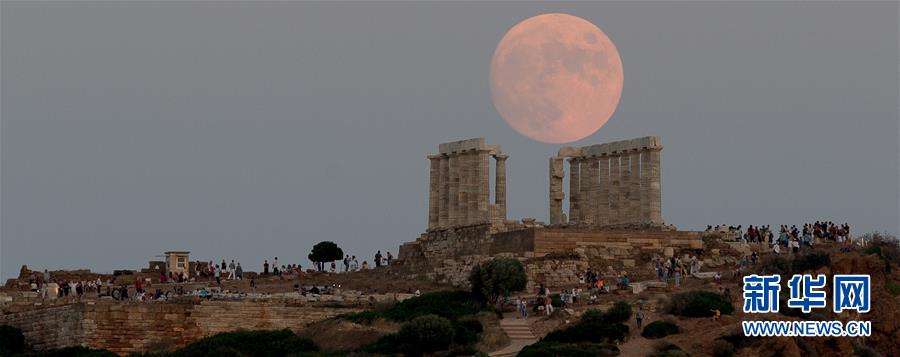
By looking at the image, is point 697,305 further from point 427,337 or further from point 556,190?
point 556,190

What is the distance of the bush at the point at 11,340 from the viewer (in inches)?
2485

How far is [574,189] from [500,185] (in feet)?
11.4

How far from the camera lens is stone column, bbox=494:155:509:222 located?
79.9 metres

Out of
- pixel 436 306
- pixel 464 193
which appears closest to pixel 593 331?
pixel 436 306

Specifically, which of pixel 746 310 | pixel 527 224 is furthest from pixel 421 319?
pixel 527 224

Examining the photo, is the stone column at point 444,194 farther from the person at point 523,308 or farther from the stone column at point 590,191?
the person at point 523,308

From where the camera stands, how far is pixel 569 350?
2232 inches

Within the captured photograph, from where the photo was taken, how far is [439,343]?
59.3 meters

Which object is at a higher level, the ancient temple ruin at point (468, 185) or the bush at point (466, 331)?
the ancient temple ruin at point (468, 185)

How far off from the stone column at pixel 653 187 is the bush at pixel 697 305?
52.8 ft

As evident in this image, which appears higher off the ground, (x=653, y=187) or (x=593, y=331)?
(x=653, y=187)

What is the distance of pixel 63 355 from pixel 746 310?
19.6 m

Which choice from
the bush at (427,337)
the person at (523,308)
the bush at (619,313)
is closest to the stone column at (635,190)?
the person at (523,308)

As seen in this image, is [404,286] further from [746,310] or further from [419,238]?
[746,310]
